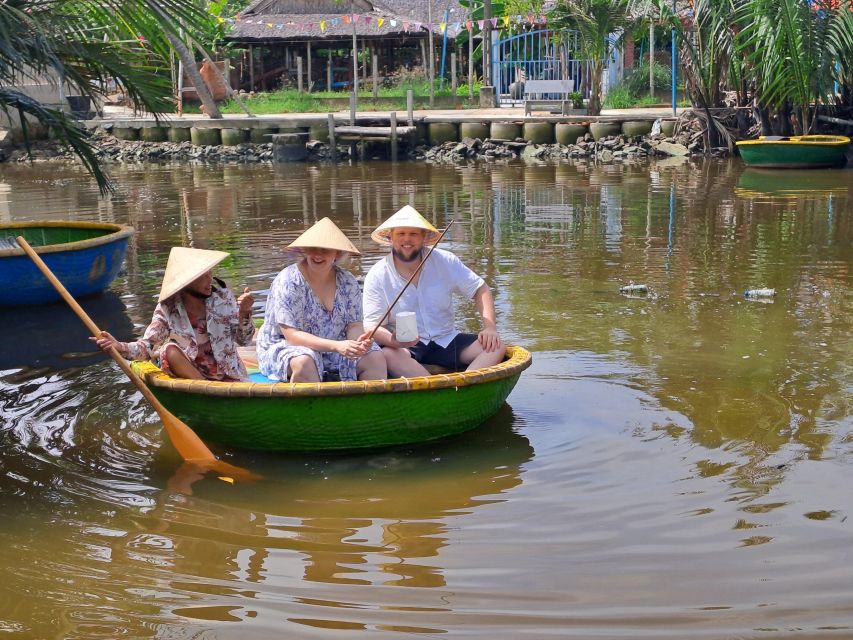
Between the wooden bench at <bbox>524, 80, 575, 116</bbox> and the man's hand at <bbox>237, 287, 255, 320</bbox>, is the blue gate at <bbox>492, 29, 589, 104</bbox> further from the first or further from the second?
the man's hand at <bbox>237, 287, 255, 320</bbox>

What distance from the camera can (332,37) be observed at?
29.8m

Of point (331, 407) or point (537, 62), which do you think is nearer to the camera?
point (331, 407)

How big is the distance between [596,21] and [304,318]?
17582mm

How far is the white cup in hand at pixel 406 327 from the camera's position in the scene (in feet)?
16.9

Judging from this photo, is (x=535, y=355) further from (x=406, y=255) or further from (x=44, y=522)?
(x=44, y=522)

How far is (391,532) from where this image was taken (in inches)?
175

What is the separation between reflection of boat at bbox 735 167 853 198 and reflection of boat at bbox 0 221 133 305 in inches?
363

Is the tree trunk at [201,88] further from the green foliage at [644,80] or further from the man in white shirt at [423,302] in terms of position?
the man in white shirt at [423,302]

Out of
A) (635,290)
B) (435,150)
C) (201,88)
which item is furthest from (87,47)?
(201,88)

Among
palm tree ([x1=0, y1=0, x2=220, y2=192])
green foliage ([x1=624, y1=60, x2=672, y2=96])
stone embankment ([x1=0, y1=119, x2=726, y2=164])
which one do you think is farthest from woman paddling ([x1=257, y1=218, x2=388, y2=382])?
green foliage ([x1=624, y1=60, x2=672, y2=96])

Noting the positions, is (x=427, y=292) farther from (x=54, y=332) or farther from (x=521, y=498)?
(x=54, y=332)

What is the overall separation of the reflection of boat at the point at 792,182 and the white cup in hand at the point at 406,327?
35.5ft

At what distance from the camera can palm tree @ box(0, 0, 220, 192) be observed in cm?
709

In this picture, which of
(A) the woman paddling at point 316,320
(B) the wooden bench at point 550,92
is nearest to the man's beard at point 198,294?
(A) the woman paddling at point 316,320
